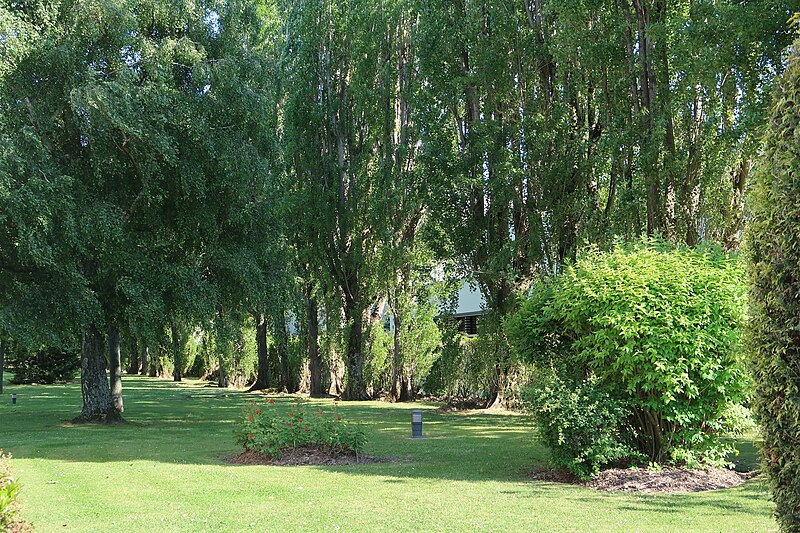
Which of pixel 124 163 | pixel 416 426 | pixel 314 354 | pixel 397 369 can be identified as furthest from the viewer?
pixel 314 354

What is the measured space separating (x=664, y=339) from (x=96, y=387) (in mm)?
14850

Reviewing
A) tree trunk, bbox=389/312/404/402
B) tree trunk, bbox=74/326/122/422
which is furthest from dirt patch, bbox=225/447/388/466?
tree trunk, bbox=389/312/404/402

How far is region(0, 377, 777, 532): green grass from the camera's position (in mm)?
7680

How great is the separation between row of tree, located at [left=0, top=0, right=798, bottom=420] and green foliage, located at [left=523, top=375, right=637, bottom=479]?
16.0 ft

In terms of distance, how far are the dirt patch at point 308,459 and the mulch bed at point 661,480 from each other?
337 centimetres

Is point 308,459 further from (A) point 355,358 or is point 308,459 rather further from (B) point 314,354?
(B) point 314,354

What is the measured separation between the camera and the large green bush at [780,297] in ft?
14.3

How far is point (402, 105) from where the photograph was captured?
28.5 metres

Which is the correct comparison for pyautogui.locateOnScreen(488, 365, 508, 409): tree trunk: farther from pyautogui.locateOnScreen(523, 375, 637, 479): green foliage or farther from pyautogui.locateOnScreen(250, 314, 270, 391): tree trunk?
pyautogui.locateOnScreen(250, 314, 270, 391): tree trunk

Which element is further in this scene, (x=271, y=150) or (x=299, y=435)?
(x=271, y=150)

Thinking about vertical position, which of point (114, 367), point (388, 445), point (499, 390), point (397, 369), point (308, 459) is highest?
point (114, 367)

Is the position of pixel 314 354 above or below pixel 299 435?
above

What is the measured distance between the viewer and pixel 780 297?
14.4 feet

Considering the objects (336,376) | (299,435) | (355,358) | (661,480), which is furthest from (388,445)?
(336,376)
